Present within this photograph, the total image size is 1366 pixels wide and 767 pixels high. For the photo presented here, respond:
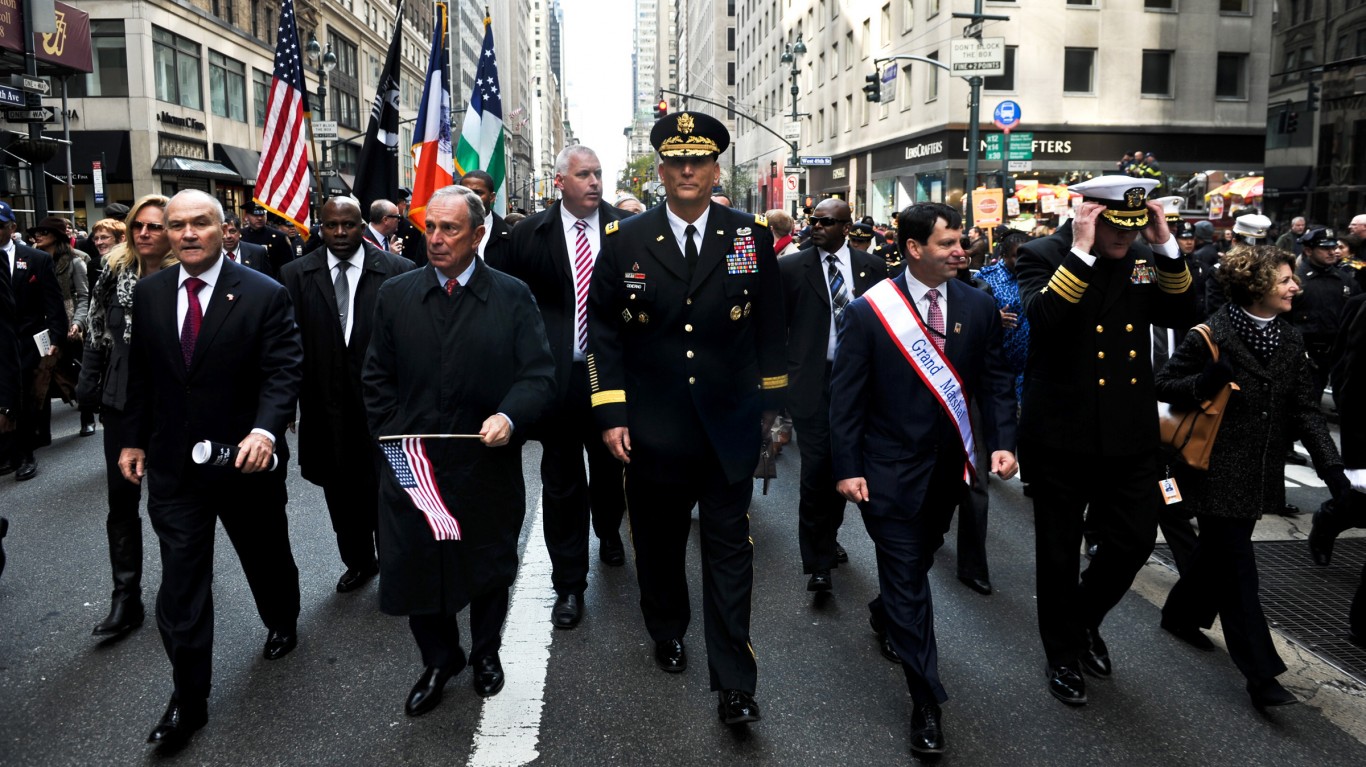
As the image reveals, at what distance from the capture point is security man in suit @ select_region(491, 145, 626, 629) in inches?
205

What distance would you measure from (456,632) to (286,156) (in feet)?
15.9

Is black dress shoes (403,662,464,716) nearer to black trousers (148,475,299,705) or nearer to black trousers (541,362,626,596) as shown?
black trousers (148,475,299,705)

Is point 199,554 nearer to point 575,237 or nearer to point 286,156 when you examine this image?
point 575,237

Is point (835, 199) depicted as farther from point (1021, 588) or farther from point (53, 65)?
point (53, 65)

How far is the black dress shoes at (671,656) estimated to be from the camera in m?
4.46

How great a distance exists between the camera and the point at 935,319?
4.04 metres

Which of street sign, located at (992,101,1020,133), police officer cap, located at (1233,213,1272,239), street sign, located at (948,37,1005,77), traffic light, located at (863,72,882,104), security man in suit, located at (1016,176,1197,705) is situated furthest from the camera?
traffic light, located at (863,72,882,104)

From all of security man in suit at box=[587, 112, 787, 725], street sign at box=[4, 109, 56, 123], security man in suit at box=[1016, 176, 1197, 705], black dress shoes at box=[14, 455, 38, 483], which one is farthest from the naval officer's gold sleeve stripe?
street sign at box=[4, 109, 56, 123]

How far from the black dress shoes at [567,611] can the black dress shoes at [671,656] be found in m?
0.62

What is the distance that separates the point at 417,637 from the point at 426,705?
0.85ft

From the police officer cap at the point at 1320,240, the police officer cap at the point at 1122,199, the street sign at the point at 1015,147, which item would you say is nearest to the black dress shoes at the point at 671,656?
the police officer cap at the point at 1122,199

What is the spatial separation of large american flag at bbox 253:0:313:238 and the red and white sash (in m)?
4.87

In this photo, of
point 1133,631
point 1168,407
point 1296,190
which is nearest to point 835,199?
point 1168,407

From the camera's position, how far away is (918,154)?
36750 millimetres
